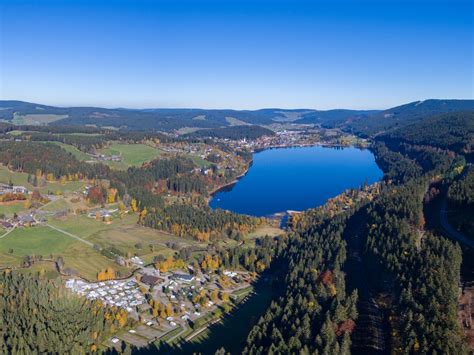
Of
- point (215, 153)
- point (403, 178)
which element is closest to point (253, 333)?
point (403, 178)

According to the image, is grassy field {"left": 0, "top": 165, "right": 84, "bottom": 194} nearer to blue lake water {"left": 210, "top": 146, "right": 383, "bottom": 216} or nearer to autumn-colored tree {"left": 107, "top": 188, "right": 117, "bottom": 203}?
autumn-colored tree {"left": 107, "top": 188, "right": 117, "bottom": 203}

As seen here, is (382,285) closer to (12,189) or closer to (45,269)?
(45,269)

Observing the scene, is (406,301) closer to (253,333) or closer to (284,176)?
(253,333)

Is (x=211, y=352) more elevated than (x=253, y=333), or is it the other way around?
(x=253, y=333)

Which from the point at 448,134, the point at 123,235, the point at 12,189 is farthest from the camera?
the point at 448,134

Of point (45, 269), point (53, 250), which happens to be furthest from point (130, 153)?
point (45, 269)

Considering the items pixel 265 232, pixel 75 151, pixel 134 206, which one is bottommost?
pixel 265 232
